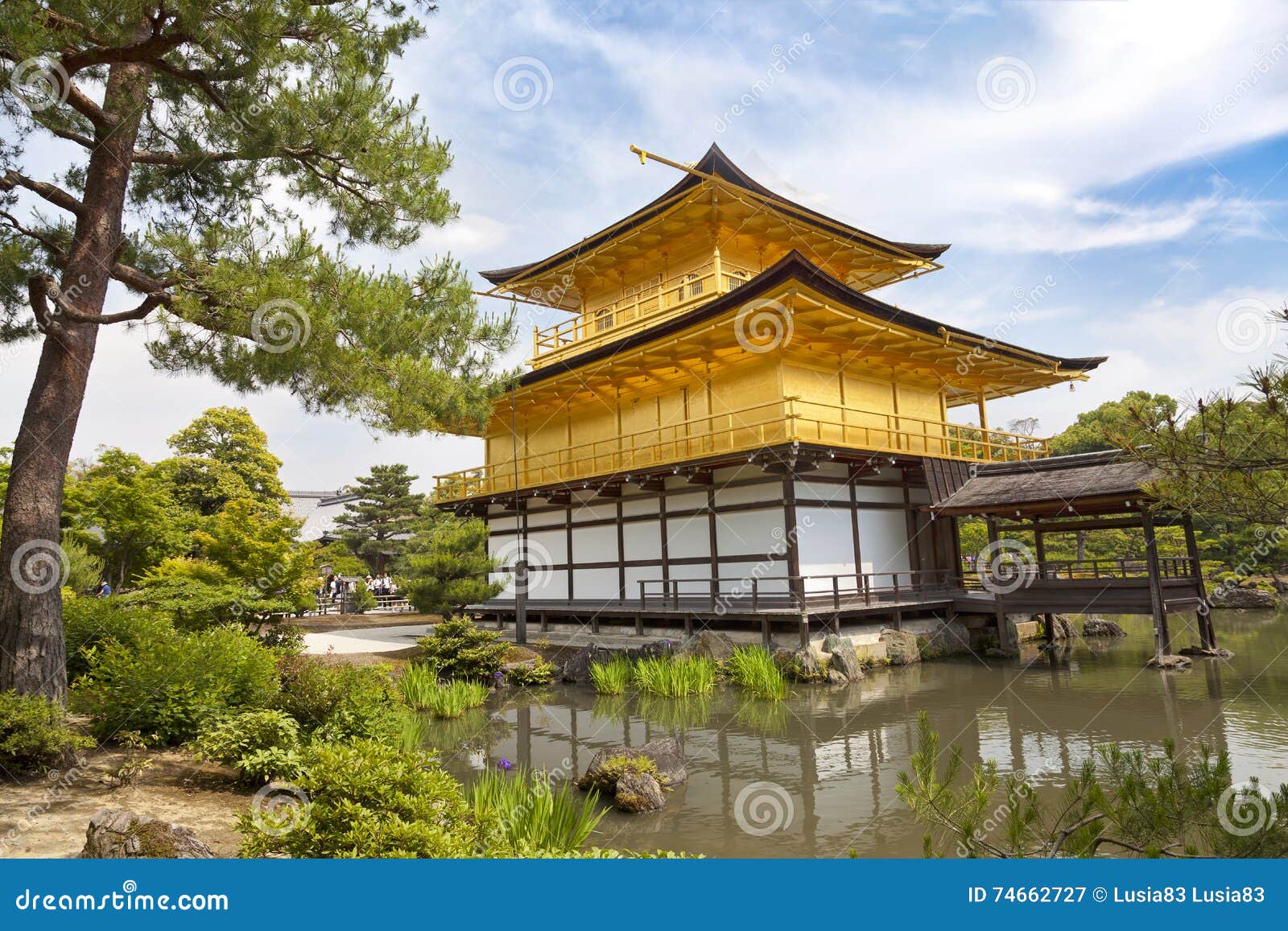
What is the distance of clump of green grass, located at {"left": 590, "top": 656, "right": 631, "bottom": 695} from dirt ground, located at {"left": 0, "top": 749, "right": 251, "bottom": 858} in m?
7.70

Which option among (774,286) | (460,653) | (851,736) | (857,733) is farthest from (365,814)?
(774,286)

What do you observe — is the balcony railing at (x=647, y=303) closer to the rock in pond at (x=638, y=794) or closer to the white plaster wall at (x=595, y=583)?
the white plaster wall at (x=595, y=583)

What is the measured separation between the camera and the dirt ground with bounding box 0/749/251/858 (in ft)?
16.6

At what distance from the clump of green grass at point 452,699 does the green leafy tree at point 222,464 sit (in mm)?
20167

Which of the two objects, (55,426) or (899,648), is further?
(899,648)

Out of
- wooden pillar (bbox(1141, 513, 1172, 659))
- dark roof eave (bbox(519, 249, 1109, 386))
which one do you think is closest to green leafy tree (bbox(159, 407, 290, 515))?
dark roof eave (bbox(519, 249, 1109, 386))

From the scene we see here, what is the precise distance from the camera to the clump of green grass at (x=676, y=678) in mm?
13547

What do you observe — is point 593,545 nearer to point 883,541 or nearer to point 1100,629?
point 883,541

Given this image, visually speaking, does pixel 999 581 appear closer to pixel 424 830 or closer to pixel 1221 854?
pixel 1221 854

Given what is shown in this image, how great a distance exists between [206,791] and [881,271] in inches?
897

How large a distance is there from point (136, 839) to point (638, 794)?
4678 mm

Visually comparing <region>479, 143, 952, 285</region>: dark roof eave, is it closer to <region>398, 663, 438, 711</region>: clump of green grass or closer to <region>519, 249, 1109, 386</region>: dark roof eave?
<region>519, 249, 1109, 386</region>: dark roof eave

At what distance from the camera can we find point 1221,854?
3.54 m

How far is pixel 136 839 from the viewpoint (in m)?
3.95
